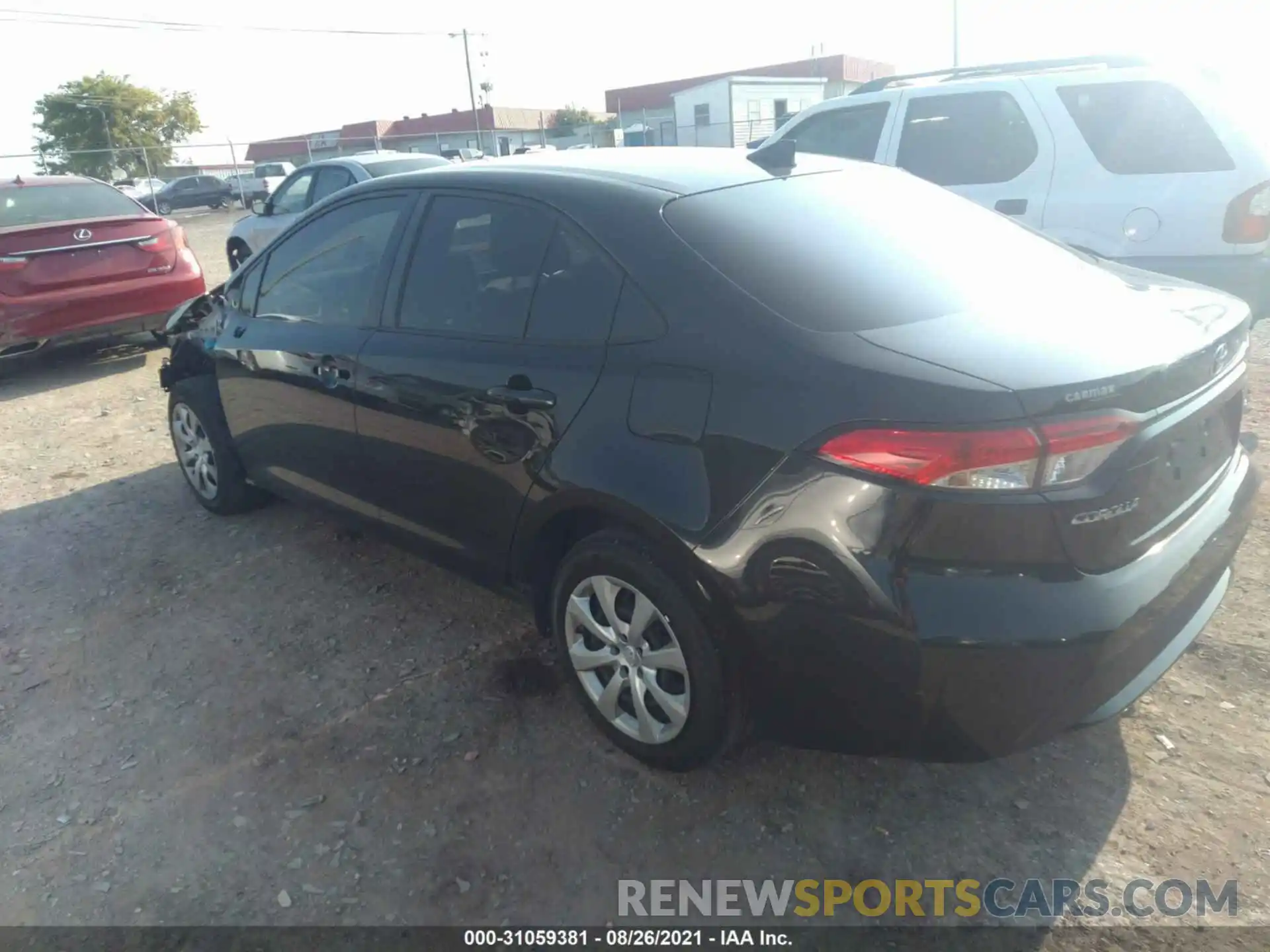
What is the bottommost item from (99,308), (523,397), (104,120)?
(99,308)

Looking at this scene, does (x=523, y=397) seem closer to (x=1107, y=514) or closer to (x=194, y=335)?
(x=1107, y=514)

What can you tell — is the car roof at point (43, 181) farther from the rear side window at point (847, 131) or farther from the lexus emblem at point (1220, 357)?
the lexus emblem at point (1220, 357)

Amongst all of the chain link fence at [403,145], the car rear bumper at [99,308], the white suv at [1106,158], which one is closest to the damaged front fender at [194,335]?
the car rear bumper at [99,308]

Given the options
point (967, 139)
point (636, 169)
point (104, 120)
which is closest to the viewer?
point (636, 169)

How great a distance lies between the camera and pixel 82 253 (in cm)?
730

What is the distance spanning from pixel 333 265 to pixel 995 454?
2.75 metres

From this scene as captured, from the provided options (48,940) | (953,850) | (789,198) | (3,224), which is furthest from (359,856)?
(3,224)

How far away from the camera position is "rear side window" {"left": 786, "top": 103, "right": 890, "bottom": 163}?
6.53m

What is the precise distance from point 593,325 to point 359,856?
1604 mm

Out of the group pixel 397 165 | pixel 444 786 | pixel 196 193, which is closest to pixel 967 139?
pixel 444 786

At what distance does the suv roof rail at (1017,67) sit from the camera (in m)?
5.79

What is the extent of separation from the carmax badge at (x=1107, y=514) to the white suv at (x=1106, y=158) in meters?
3.36

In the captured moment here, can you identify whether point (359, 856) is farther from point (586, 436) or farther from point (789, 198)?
point (789, 198)

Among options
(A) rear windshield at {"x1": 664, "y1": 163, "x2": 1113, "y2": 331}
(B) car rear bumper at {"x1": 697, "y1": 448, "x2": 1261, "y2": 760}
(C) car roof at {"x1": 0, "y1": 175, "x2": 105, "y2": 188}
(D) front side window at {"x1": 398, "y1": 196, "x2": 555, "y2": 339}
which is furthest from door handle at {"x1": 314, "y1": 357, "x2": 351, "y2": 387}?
(C) car roof at {"x1": 0, "y1": 175, "x2": 105, "y2": 188}
